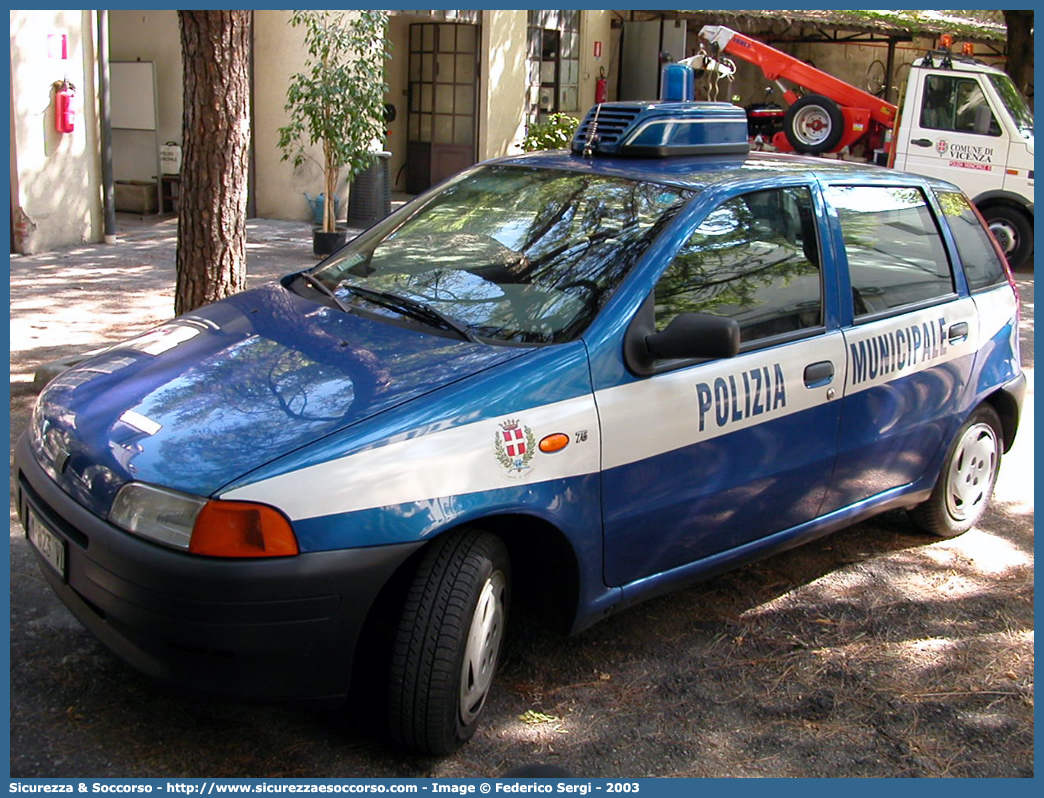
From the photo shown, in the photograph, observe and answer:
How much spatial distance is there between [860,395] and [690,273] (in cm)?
94

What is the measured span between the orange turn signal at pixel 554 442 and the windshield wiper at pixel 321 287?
3.29ft

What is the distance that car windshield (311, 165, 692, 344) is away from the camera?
12.1 ft

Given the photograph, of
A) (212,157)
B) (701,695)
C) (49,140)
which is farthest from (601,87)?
(701,695)

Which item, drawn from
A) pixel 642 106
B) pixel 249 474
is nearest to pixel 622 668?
pixel 249 474

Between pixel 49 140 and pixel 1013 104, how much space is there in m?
10.2

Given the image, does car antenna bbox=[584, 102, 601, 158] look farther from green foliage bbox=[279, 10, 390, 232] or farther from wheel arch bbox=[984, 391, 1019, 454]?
green foliage bbox=[279, 10, 390, 232]

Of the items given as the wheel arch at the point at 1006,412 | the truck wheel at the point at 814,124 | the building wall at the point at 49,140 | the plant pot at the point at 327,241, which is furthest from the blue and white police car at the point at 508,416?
the truck wheel at the point at 814,124

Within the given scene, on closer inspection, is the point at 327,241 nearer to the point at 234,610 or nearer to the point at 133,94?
the point at 133,94

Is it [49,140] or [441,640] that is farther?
Result: [49,140]

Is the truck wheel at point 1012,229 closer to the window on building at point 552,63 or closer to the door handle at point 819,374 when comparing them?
the window on building at point 552,63

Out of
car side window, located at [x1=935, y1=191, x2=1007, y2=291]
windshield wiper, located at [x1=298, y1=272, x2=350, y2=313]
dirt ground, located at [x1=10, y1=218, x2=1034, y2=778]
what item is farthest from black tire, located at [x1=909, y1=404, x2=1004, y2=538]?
windshield wiper, located at [x1=298, y1=272, x2=350, y2=313]

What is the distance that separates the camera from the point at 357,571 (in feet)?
9.64

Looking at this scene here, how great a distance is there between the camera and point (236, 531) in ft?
9.39

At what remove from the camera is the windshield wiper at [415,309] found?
144 inches
